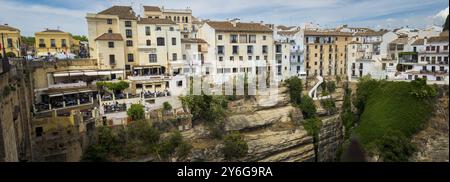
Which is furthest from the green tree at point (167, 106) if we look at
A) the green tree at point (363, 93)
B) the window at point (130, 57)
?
the green tree at point (363, 93)

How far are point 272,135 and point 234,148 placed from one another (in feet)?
11.0

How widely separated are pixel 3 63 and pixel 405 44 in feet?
89.2

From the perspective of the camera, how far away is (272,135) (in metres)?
18.6

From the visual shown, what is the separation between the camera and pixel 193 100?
17859 mm

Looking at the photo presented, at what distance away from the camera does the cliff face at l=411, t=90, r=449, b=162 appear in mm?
15690

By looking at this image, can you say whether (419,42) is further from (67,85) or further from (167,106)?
(67,85)

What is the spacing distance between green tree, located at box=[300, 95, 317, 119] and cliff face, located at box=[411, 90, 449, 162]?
6.18 m

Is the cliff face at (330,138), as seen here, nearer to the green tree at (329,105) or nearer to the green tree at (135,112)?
the green tree at (329,105)

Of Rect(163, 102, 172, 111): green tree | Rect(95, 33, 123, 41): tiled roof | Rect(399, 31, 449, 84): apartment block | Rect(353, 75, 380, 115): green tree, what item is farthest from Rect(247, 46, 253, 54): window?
Rect(399, 31, 449, 84): apartment block

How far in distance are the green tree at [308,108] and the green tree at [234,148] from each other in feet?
22.8

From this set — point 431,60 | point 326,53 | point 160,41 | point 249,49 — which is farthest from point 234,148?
point 326,53

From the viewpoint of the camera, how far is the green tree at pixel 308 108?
71.2ft
